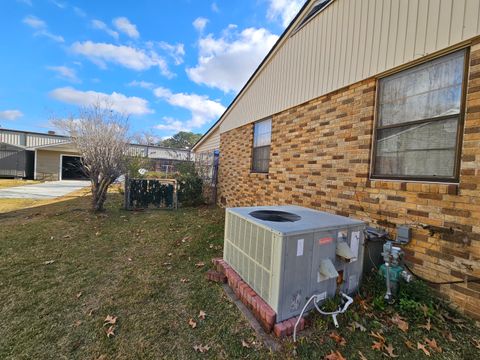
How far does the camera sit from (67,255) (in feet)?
12.7

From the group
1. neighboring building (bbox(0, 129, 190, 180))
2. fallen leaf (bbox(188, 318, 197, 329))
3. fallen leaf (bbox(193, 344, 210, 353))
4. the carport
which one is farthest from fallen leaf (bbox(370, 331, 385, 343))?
the carport

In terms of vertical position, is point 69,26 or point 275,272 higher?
point 69,26

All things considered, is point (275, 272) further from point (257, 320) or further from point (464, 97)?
point (464, 97)

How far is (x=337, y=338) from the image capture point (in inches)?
76.2

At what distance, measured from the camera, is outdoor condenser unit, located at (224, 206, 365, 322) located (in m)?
1.97

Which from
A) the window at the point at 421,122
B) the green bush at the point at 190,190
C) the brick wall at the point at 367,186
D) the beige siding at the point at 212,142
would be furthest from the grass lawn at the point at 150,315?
the beige siding at the point at 212,142

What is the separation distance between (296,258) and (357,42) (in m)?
3.34

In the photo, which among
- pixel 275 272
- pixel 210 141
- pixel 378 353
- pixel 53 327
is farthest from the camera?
pixel 210 141

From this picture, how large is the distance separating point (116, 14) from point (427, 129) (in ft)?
31.5

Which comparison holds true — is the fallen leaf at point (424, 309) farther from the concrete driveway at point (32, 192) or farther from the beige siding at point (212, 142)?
the concrete driveway at point (32, 192)

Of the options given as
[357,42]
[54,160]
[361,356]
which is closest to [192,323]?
[361,356]

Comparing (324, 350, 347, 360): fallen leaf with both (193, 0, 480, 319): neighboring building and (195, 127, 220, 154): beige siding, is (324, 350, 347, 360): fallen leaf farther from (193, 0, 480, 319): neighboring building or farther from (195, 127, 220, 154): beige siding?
(195, 127, 220, 154): beige siding

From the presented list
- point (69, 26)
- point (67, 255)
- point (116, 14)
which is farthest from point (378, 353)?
point (69, 26)

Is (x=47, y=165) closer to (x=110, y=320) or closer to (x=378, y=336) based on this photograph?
(x=110, y=320)
